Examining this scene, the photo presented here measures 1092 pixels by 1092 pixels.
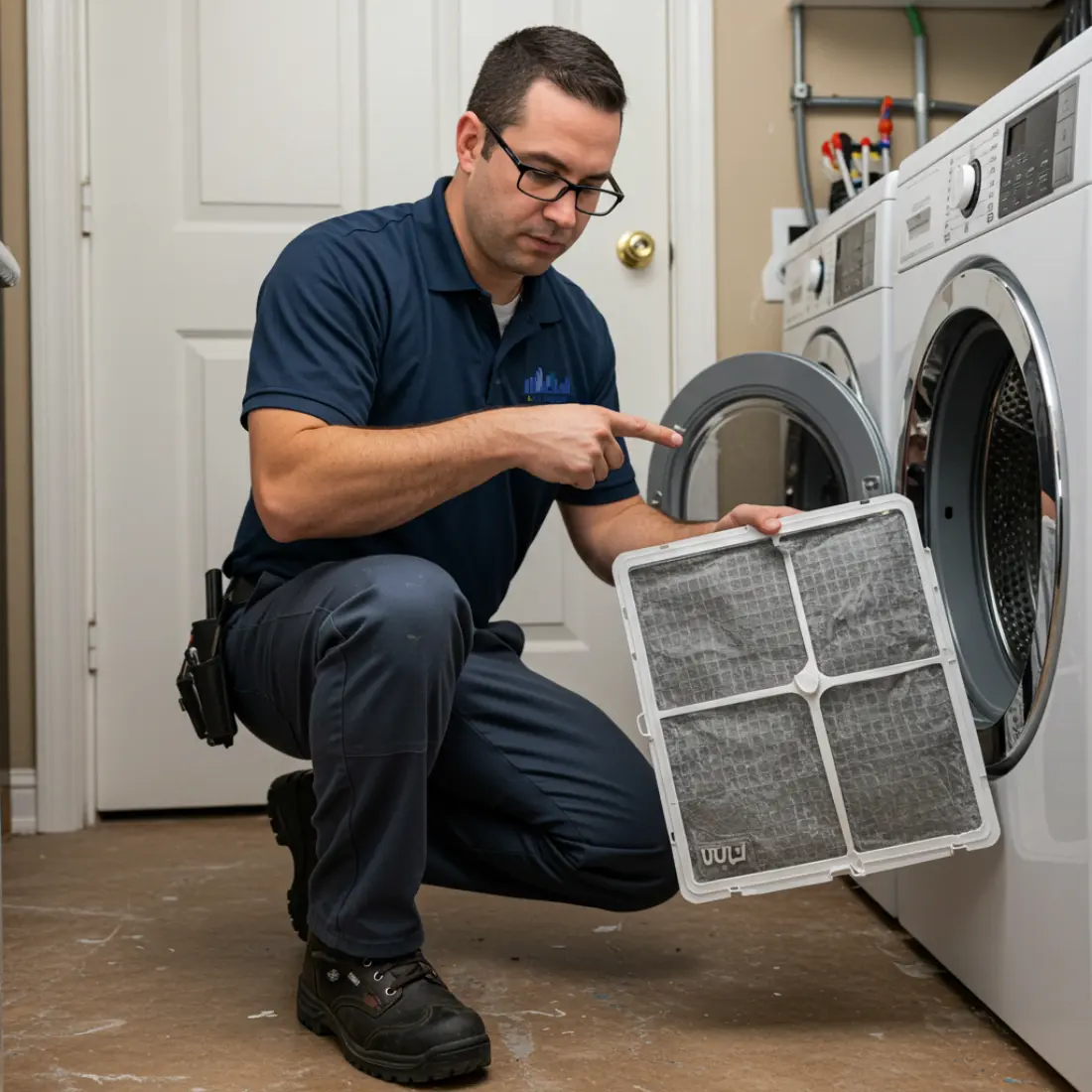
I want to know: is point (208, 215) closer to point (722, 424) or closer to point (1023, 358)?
point (722, 424)

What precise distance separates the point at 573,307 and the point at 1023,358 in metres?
0.61

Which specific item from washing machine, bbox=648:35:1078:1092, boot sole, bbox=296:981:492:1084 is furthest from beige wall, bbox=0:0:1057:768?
boot sole, bbox=296:981:492:1084

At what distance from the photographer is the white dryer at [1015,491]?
3.70 feet

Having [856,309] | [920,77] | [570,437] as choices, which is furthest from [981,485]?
[920,77]

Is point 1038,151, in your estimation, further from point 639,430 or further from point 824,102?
point 824,102

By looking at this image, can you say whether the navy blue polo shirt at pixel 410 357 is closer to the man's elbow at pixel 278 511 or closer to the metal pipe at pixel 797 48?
the man's elbow at pixel 278 511

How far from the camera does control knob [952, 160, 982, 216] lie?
1.35 metres

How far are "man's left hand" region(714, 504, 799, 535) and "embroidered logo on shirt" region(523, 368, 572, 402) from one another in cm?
30

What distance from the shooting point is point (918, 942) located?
5.26 ft

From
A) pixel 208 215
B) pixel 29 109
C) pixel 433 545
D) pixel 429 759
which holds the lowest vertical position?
pixel 429 759

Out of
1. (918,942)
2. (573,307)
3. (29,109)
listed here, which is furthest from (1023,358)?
(29,109)

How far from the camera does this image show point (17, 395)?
221cm

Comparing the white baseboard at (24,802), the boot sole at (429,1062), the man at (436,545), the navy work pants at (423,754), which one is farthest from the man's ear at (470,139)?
the white baseboard at (24,802)

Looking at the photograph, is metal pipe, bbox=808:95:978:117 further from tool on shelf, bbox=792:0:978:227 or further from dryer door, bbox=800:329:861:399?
dryer door, bbox=800:329:861:399
